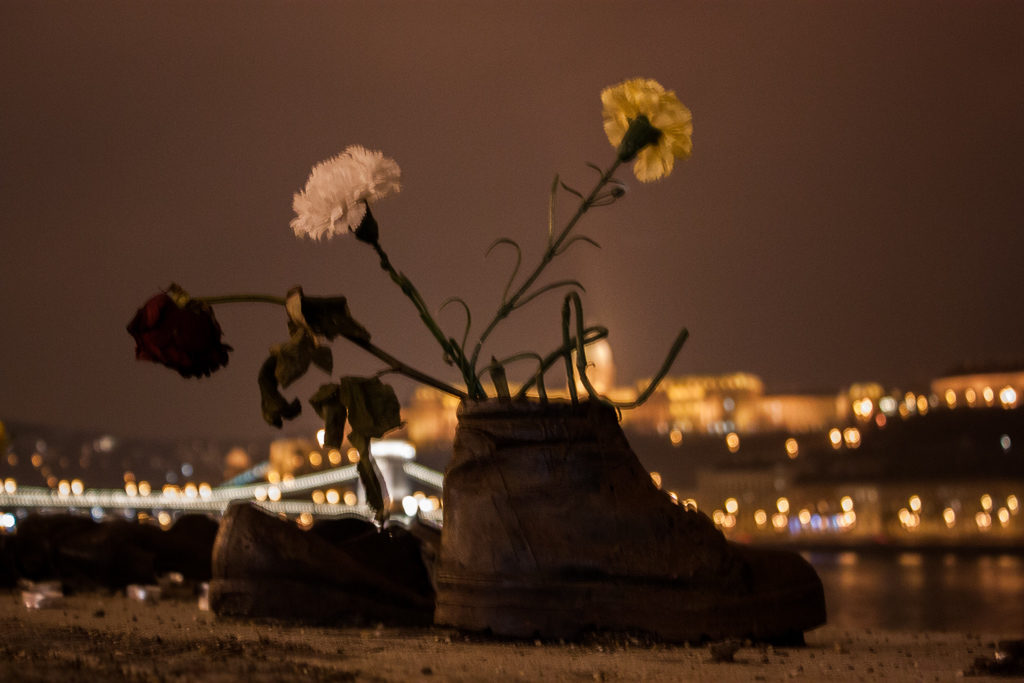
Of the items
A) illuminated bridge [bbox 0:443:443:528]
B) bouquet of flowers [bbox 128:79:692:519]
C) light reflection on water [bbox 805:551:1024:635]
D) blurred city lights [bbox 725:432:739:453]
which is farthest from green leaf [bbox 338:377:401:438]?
blurred city lights [bbox 725:432:739:453]

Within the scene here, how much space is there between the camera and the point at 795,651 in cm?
178

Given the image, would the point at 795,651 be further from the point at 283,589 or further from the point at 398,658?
the point at 283,589

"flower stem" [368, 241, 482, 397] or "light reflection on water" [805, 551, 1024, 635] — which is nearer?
"flower stem" [368, 241, 482, 397]

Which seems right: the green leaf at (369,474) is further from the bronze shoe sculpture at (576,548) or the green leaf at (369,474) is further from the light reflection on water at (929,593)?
the light reflection on water at (929,593)

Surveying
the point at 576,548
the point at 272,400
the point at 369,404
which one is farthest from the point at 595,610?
the point at 272,400

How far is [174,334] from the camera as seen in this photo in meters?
1.63

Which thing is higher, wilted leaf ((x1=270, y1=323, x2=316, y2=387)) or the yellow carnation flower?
the yellow carnation flower

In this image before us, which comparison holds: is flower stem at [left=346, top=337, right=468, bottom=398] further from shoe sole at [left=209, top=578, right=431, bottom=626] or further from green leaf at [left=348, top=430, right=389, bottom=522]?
shoe sole at [left=209, top=578, right=431, bottom=626]

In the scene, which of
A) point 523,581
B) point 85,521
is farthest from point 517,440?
point 85,521

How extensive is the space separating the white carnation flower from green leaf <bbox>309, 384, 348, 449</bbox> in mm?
225

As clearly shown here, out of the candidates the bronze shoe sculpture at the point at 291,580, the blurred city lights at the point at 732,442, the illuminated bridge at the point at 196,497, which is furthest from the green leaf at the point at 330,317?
the blurred city lights at the point at 732,442

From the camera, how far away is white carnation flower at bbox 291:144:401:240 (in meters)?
1.69

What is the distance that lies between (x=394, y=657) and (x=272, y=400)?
407mm

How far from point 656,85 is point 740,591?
30.6 inches
